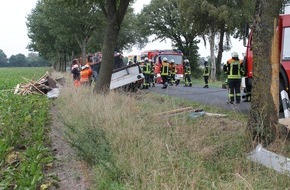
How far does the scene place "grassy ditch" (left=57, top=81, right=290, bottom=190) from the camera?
155 inches

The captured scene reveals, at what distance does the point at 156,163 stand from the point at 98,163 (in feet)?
3.06

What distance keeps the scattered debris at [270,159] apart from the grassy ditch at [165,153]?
0.12 meters

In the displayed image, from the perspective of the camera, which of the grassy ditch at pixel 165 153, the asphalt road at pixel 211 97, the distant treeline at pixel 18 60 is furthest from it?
the distant treeline at pixel 18 60

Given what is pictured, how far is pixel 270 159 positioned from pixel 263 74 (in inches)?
57.4

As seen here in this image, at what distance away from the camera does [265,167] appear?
4863mm

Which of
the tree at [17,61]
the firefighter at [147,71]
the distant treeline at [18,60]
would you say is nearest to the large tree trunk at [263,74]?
the firefighter at [147,71]

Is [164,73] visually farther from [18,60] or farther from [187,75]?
[18,60]

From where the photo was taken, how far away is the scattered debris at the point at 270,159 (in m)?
4.66

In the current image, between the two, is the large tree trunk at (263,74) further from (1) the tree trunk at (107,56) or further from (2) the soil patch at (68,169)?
(1) the tree trunk at (107,56)

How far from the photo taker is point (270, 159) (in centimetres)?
491

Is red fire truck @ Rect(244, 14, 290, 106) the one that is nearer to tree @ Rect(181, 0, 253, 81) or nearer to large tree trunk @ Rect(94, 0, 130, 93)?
large tree trunk @ Rect(94, 0, 130, 93)

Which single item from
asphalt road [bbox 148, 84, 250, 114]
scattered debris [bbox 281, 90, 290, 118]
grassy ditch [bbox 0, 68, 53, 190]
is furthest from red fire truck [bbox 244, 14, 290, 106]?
grassy ditch [bbox 0, 68, 53, 190]

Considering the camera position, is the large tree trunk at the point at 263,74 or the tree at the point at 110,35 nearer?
the large tree trunk at the point at 263,74

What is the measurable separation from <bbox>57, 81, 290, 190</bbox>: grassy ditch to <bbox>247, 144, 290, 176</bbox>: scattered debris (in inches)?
4.8
